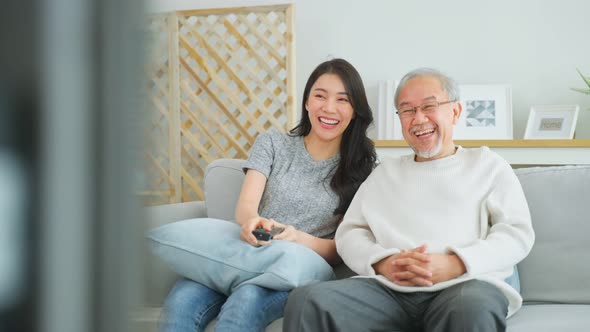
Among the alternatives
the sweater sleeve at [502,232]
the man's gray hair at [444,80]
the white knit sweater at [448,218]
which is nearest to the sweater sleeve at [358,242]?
the white knit sweater at [448,218]

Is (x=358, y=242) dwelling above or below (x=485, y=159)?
below

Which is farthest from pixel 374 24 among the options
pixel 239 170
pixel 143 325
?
pixel 143 325

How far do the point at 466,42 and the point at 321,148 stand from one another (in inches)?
73.1

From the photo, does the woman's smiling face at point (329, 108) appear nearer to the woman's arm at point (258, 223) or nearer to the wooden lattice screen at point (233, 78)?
the woman's arm at point (258, 223)

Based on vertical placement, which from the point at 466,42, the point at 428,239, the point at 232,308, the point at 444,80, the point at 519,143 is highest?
the point at 466,42

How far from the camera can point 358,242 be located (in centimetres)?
147

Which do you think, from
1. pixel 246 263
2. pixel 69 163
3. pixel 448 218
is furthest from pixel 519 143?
pixel 69 163

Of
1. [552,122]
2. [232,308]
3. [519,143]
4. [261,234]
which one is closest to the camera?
[232,308]

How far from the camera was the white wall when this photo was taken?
3186 millimetres

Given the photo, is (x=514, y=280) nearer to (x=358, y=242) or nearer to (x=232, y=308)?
(x=358, y=242)

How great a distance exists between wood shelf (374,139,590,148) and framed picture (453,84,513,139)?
0.20m

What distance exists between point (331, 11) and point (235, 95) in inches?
28.5

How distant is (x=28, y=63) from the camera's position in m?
0.15

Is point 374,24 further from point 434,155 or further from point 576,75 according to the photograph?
point 434,155
